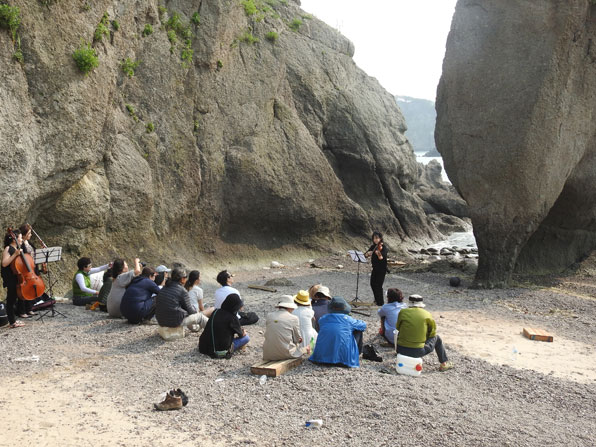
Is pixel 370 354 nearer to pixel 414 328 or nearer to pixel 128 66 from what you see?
pixel 414 328

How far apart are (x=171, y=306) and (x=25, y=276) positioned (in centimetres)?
326

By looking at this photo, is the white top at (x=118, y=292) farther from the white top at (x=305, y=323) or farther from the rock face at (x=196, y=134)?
the white top at (x=305, y=323)

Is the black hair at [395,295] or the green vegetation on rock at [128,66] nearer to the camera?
the black hair at [395,295]

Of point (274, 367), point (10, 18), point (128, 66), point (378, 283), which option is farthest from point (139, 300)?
point (128, 66)

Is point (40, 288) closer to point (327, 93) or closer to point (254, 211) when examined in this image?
point (254, 211)

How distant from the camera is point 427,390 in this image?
25.8 feet

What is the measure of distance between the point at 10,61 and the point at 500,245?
15.1 metres

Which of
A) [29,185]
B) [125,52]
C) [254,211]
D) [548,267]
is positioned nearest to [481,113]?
[548,267]

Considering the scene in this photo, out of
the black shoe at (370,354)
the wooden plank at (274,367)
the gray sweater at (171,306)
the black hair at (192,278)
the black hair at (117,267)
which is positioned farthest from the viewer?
the black hair at (117,267)

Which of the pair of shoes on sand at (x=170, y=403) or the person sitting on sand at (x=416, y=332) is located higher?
the person sitting on sand at (x=416, y=332)

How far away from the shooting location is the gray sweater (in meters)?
10.3

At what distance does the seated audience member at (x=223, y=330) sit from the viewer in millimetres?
9289

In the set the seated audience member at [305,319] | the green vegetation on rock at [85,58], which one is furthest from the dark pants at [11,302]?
the green vegetation on rock at [85,58]

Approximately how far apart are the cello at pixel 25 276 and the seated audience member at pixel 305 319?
559 cm
